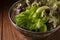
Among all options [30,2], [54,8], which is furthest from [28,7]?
[54,8]

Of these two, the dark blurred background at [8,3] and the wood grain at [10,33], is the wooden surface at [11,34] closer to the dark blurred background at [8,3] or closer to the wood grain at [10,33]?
the wood grain at [10,33]

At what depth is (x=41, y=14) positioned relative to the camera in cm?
72

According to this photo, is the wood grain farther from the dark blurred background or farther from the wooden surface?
the dark blurred background

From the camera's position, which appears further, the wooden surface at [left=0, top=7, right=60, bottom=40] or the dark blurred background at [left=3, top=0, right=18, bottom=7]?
the dark blurred background at [left=3, top=0, right=18, bottom=7]

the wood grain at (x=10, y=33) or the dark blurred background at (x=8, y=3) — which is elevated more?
the dark blurred background at (x=8, y=3)

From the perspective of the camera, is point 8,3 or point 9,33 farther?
point 8,3

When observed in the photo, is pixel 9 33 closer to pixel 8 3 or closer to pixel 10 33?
pixel 10 33

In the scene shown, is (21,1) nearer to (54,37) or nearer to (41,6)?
(41,6)

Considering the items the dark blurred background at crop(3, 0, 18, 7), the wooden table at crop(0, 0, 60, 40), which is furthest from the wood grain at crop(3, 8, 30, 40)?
the dark blurred background at crop(3, 0, 18, 7)

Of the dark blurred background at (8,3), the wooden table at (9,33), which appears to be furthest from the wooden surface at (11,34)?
the dark blurred background at (8,3)

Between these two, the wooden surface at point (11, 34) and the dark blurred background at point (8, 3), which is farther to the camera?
the dark blurred background at point (8, 3)

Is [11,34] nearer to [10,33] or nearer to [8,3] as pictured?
[10,33]

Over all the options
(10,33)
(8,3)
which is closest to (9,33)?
(10,33)

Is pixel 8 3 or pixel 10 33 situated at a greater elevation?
pixel 8 3
